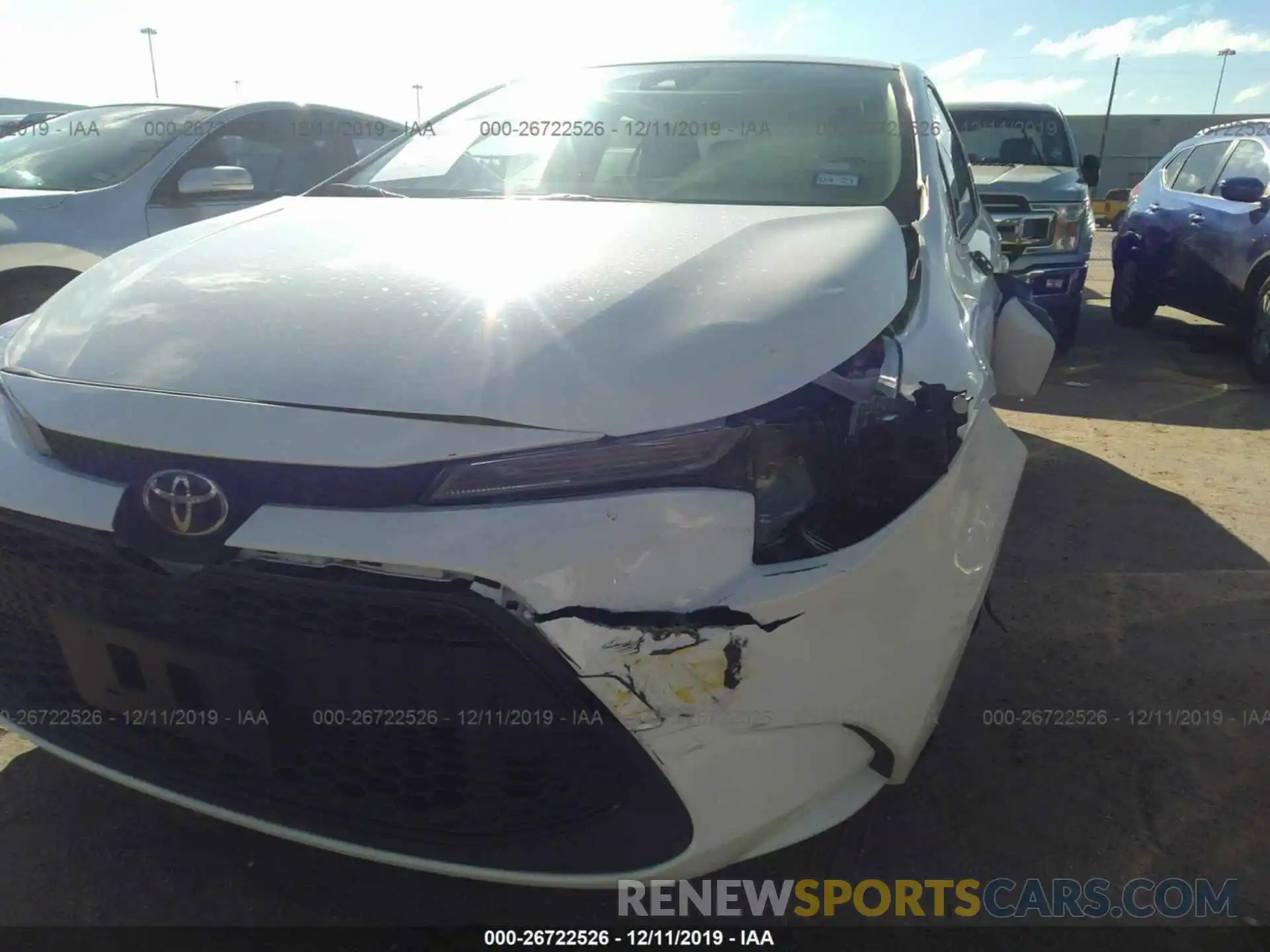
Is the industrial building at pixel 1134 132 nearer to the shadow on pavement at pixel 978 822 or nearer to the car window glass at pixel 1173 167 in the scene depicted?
the car window glass at pixel 1173 167

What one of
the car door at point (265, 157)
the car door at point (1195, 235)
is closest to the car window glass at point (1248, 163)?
the car door at point (1195, 235)

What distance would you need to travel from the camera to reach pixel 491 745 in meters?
1.29

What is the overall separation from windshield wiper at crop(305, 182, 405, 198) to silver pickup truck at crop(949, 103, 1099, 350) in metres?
4.39

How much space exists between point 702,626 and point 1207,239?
6.49 metres

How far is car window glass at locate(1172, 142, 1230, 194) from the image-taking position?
6.52 m

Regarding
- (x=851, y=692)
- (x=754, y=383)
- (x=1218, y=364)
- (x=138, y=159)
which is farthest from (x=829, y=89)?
(x=1218, y=364)

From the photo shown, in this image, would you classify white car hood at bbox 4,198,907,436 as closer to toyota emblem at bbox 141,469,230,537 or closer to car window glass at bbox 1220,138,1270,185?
toyota emblem at bbox 141,469,230,537

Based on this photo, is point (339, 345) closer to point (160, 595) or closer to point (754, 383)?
point (160, 595)

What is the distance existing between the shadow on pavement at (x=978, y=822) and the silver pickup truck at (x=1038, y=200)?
13.0 feet

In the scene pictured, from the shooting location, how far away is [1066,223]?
6.15m

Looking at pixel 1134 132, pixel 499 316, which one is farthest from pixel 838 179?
pixel 1134 132

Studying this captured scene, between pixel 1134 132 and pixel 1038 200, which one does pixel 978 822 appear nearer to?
pixel 1038 200

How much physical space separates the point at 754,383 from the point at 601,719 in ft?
1.66

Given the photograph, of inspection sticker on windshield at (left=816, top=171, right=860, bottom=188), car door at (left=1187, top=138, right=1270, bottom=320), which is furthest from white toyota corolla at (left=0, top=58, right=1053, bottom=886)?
car door at (left=1187, top=138, right=1270, bottom=320)
